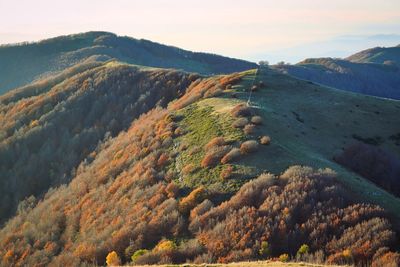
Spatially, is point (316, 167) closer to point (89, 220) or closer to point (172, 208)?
Result: point (172, 208)

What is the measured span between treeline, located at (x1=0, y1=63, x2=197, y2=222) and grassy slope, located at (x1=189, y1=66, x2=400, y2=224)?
45.8 ft

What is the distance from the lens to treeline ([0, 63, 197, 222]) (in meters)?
47.2

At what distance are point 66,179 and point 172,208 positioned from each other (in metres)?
22.3

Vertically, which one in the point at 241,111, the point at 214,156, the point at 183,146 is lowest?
the point at 183,146

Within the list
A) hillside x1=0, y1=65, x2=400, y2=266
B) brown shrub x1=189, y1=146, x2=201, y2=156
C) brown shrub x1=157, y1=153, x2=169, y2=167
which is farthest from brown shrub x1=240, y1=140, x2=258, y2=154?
brown shrub x1=157, y1=153, x2=169, y2=167

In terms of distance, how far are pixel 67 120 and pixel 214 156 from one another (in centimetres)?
3411

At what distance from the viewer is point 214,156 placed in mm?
29766

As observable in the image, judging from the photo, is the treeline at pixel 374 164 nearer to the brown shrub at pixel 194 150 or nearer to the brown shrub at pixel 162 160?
the brown shrub at pixel 194 150

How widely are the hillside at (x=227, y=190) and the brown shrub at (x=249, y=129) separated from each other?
76 millimetres

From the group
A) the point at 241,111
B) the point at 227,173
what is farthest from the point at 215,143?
the point at 241,111

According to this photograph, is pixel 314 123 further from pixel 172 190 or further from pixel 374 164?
pixel 172 190

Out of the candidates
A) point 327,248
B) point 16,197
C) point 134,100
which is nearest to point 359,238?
point 327,248

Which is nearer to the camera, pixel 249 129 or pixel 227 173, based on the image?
pixel 227 173

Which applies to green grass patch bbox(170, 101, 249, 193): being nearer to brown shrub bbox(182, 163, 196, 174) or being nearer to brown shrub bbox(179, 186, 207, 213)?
brown shrub bbox(182, 163, 196, 174)
